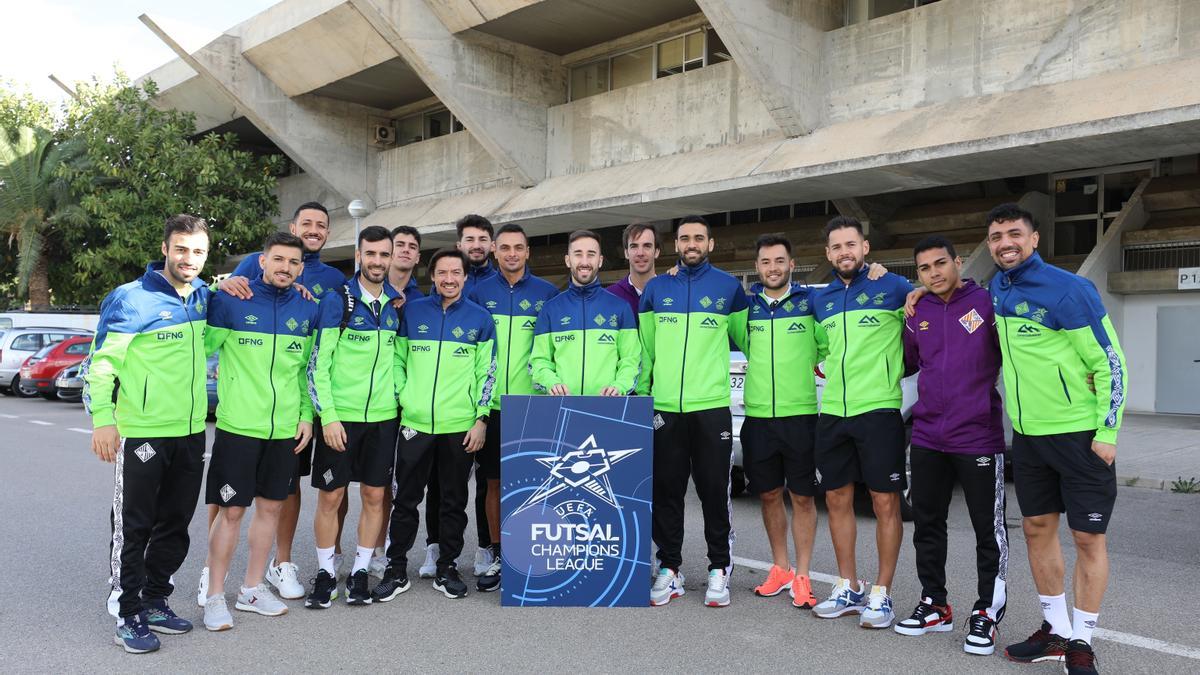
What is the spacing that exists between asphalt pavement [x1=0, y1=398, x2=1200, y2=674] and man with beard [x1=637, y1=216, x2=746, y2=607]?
0.37 meters

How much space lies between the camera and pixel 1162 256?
55.6 ft

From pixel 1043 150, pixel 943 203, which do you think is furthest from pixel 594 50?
pixel 1043 150

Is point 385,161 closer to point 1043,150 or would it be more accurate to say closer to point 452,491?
point 1043,150

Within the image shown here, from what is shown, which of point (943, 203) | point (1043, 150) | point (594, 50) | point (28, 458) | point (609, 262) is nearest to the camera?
point (28, 458)

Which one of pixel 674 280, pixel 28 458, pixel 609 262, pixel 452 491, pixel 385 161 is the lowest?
pixel 28 458

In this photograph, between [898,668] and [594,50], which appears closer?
[898,668]

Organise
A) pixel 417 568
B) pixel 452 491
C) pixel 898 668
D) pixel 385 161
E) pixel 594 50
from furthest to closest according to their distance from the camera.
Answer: pixel 385 161 < pixel 594 50 < pixel 417 568 < pixel 452 491 < pixel 898 668

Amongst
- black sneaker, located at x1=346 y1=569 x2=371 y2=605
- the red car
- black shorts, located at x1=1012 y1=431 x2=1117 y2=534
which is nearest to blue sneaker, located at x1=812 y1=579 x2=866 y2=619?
black shorts, located at x1=1012 y1=431 x2=1117 y2=534

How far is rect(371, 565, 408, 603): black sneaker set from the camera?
5594mm

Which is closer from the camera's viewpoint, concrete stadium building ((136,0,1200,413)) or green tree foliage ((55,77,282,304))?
concrete stadium building ((136,0,1200,413))

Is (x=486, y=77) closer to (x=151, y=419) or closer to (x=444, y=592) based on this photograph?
(x=444, y=592)

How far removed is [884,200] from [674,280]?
15650 mm

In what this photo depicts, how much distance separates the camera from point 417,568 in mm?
Answer: 6449

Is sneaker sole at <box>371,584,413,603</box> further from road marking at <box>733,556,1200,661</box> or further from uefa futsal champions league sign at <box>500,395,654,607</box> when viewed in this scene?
road marking at <box>733,556,1200,661</box>
